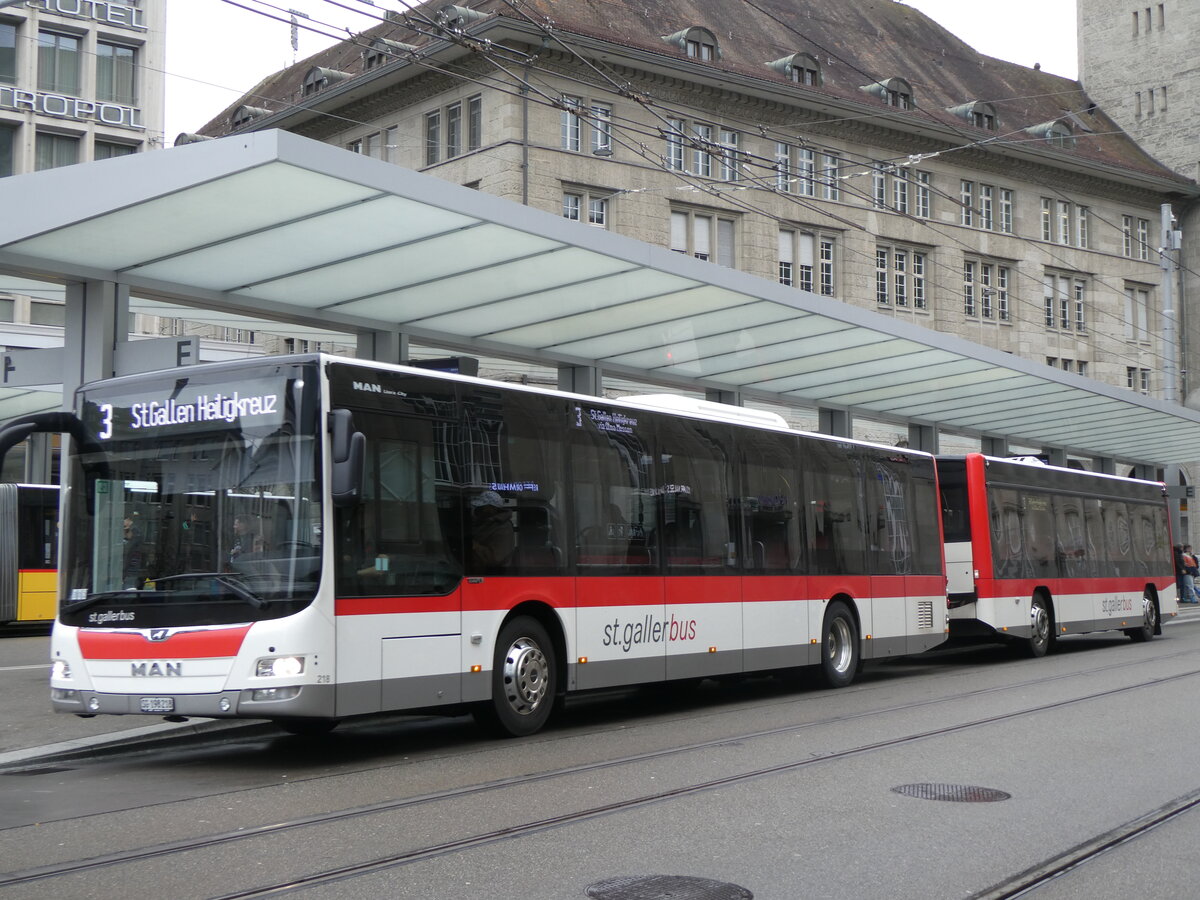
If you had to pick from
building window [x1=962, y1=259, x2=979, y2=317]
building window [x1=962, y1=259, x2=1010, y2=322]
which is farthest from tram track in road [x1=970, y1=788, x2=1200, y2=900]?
building window [x1=962, y1=259, x2=1010, y2=322]

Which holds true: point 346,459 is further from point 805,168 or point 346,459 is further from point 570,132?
point 805,168

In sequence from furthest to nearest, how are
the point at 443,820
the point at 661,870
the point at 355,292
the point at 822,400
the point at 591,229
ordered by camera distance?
the point at 822,400, the point at 355,292, the point at 591,229, the point at 443,820, the point at 661,870

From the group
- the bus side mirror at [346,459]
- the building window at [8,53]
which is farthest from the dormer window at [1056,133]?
the bus side mirror at [346,459]

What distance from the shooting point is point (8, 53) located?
50500 millimetres

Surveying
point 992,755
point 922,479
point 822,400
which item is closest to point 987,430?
point 822,400

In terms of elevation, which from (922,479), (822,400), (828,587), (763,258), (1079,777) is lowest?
(1079,777)

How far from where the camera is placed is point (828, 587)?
647 inches

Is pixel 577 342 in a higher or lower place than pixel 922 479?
higher

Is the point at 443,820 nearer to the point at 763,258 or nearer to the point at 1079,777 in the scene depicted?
the point at 1079,777

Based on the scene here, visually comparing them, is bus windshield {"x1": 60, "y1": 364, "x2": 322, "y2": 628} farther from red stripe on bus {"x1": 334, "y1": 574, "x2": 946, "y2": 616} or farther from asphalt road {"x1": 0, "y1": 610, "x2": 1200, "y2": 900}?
asphalt road {"x1": 0, "y1": 610, "x2": 1200, "y2": 900}

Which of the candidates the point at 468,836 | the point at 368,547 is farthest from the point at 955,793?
the point at 368,547

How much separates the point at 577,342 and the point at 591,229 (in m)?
4.69

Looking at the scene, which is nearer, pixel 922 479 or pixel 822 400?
pixel 922 479

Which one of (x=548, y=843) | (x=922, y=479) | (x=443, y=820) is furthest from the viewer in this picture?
(x=922, y=479)
